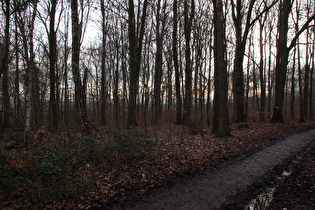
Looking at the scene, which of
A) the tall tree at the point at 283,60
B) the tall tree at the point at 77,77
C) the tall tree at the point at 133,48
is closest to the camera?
the tall tree at the point at 77,77

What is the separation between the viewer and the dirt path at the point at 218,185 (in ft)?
12.0

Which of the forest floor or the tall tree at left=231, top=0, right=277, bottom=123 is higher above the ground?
the tall tree at left=231, top=0, right=277, bottom=123

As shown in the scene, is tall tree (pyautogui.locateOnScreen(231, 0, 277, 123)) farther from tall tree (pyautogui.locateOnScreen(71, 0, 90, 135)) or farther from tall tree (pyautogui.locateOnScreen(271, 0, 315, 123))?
tall tree (pyautogui.locateOnScreen(71, 0, 90, 135))

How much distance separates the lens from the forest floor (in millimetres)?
3662

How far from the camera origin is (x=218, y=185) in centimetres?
443

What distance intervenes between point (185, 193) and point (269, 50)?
27.9m

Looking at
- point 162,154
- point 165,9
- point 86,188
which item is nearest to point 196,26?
point 165,9

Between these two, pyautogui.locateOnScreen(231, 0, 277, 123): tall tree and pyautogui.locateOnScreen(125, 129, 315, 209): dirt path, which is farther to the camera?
pyautogui.locateOnScreen(231, 0, 277, 123): tall tree

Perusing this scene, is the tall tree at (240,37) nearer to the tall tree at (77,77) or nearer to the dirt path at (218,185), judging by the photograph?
the dirt path at (218,185)

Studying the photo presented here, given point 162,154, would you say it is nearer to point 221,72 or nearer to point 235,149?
point 235,149

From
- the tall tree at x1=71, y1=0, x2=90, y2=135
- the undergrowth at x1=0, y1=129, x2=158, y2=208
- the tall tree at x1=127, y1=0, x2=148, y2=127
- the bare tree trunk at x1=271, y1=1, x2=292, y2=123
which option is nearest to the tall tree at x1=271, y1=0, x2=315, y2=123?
the bare tree trunk at x1=271, y1=1, x2=292, y2=123

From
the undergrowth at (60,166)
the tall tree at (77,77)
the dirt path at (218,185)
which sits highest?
the tall tree at (77,77)

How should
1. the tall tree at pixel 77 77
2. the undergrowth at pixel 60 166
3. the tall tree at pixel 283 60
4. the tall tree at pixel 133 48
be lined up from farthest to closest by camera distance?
the tall tree at pixel 283 60, the tall tree at pixel 133 48, the tall tree at pixel 77 77, the undergrowth at pixel 60 166

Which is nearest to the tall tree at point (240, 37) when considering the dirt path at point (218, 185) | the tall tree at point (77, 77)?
the dirt path at point (218, 185)
